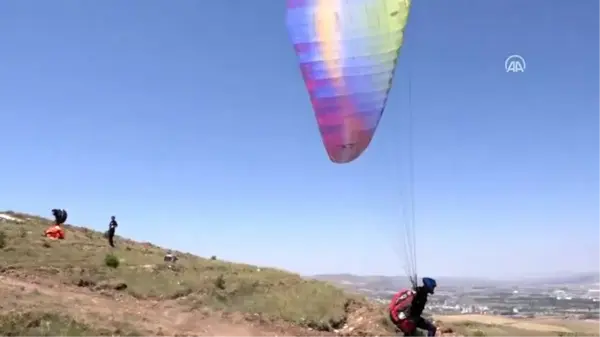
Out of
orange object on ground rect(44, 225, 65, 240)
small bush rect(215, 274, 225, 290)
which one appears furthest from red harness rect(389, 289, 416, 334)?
orange object on ground rect(44, 225, 65, 240)

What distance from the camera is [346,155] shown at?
14195 millimetres

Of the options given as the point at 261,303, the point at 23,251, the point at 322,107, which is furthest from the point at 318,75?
the point at 23,251

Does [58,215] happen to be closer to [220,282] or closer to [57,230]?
[57,230]

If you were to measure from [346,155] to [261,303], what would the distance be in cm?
954

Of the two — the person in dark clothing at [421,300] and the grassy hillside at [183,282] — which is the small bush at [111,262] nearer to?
the grassy hillside at [183,282]

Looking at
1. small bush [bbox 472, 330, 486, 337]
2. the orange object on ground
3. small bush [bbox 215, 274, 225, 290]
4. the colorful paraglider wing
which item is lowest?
small bush [bbox 472, 330, 486, 337]

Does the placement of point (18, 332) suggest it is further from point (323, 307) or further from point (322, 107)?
point (323, 307)

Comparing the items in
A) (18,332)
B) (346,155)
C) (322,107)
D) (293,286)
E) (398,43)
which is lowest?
(18,332)

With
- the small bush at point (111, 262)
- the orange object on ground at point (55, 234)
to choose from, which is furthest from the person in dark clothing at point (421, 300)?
the orange object on ground at point (55, 234)

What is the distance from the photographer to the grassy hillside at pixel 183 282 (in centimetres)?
2088

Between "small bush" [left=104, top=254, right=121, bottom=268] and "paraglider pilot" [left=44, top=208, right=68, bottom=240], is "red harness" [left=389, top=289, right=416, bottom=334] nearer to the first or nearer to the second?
"small bush" [left=104, top=254, right=121, bottom=268]

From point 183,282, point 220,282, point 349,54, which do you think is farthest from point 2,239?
point 349,54

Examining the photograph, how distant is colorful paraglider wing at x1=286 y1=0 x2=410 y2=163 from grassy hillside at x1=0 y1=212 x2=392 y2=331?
30.6 ft

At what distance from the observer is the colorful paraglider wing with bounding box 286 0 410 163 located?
44.1 ft
